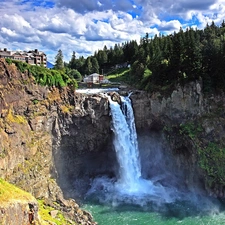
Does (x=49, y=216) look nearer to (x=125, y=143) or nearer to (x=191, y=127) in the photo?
(x=125, y=143)

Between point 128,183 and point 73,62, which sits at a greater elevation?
point 73,62

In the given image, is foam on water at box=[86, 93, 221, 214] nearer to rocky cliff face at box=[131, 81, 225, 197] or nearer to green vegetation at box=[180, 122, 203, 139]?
rocky cliff face at box=[131, 81, 225, 197]

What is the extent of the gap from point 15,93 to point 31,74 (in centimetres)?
372

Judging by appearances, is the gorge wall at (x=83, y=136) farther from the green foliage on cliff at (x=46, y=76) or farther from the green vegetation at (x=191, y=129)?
the green foliage on cliff at (x=46, y=76)

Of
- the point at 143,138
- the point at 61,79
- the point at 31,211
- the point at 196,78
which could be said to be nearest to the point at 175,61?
the point at 196,78

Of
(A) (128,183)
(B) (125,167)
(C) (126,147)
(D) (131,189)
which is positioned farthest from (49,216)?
(C) (126,147)

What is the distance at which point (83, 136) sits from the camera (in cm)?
4394

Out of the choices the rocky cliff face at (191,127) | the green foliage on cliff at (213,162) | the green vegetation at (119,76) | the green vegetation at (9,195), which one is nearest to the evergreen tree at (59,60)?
the green vegetation at (119,76)

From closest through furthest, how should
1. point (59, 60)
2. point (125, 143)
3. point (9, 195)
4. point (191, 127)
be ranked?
point (9, 195) < point (191, 127) < point (125, 143) < point (59, 60)

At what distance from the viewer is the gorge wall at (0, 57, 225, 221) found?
33688 millimetres

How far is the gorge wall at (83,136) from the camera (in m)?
33.7

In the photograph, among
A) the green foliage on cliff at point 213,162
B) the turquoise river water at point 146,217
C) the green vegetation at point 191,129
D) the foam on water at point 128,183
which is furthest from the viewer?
the green vegetation at point 191,129

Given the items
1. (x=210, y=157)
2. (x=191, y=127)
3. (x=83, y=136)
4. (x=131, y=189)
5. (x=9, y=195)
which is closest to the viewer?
(x=9, y=195)

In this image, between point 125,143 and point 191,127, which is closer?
point 191,127
